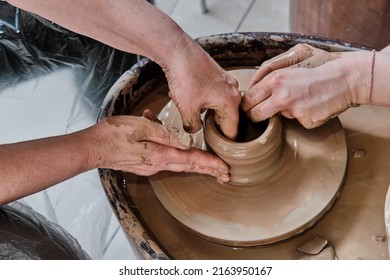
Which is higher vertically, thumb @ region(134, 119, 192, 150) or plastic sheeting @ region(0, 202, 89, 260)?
thumb @ region(134, 119, 192, 150)

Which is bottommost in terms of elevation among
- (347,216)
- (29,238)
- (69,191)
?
(69,191)

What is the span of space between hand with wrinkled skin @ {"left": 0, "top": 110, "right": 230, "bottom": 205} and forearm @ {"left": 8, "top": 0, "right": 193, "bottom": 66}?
200 millimetres

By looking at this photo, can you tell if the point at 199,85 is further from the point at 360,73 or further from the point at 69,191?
the point at 69,191

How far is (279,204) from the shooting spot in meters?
1.47

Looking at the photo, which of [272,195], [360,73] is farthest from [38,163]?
[360,73]

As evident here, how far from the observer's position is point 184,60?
139 cm

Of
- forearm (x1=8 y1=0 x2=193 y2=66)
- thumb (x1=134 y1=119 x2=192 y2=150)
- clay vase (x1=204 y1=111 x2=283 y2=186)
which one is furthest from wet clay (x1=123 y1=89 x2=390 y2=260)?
forearm (x1=8 y1=0 x2=193 y2=66)

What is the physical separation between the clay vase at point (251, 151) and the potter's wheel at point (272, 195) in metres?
0.03

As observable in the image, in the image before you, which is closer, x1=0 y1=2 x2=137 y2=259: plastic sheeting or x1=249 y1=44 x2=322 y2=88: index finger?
x1=249 y1=44 x2=322 y2=88: index finger

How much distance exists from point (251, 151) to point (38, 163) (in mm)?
545

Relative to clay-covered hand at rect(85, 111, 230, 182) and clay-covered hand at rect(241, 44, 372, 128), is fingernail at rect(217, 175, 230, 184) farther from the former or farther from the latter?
clay-covered hand at rect(241, 44, 372, 128)

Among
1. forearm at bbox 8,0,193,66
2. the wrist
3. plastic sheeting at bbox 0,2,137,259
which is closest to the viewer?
forearm at bbox 8,0,193,66

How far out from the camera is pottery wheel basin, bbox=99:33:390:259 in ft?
4.75
